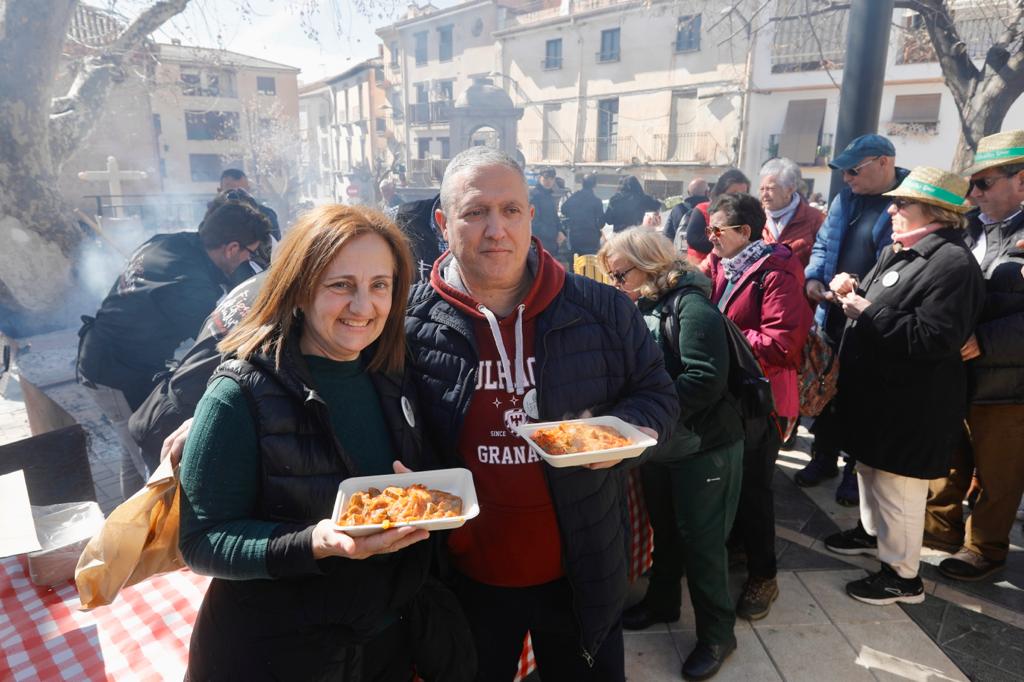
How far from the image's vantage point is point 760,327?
10.6ft

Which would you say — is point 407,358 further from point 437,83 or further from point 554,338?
point 437,83

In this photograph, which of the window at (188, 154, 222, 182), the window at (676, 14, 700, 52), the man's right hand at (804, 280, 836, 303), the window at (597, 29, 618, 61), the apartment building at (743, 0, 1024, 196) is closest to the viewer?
the man's right hand at (804, 280, 836, 303)

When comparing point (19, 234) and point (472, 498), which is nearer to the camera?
point (472, 498)

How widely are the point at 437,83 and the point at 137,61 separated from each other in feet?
93.4

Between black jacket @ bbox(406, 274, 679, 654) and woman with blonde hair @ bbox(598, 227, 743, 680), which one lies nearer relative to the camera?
black jacket @ bbox(406, 274, 679, 654)

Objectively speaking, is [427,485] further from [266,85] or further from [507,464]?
[266,85]

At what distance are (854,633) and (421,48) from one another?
131 ft

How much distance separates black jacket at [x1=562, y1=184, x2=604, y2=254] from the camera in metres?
10.0

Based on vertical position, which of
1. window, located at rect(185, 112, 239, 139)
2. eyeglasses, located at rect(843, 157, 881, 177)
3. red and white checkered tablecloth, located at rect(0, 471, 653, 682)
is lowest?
red and white checkered tablecloth, located at rect(0, 471, 653, 682)

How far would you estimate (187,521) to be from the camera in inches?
55.8

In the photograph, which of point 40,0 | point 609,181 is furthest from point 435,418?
point 609,181

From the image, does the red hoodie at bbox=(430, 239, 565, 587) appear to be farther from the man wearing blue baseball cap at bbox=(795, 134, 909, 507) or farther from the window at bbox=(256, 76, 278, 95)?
the window at bbox=(256, 76, 278, 95)

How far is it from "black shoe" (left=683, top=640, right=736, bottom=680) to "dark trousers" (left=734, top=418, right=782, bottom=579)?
52 cm

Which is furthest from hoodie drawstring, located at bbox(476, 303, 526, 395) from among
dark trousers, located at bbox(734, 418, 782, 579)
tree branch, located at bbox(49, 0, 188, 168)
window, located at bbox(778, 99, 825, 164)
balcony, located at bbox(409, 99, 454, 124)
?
balcony, located at bbox(409, 99, 454, 124)
